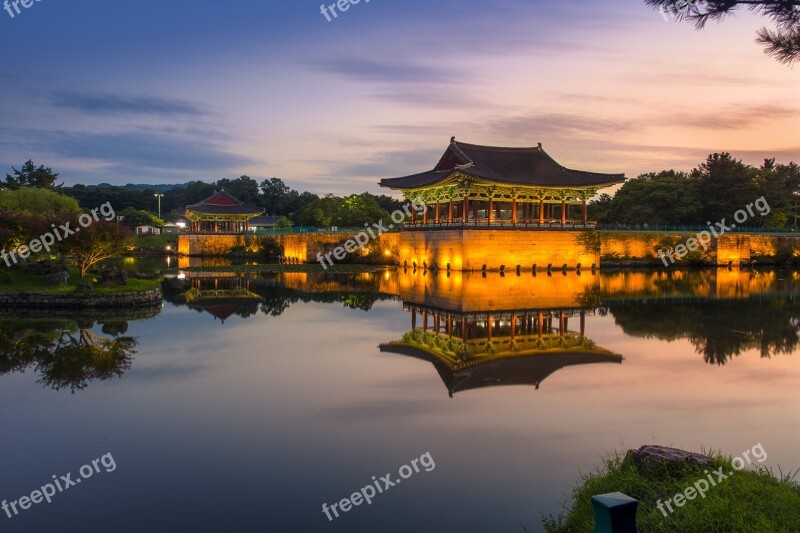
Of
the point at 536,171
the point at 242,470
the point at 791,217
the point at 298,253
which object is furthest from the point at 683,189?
the point at 242,470

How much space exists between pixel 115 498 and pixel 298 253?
4832 centimetres

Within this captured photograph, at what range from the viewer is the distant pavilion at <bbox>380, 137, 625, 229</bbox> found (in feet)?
129

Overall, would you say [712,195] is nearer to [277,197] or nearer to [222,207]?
[222,207]

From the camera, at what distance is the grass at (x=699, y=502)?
505 cm

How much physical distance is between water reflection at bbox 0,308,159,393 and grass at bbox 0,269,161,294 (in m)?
2.36

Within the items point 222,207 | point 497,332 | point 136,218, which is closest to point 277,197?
point 136,218

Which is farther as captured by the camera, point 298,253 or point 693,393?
point 298,253

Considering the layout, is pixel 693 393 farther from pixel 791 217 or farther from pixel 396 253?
pixel 791 217

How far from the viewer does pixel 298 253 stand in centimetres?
5419

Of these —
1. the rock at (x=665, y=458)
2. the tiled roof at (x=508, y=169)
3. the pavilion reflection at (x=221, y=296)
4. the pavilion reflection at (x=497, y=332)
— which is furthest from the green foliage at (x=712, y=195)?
the rock at (x=665, y=458)

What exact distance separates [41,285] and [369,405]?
19084 millimetres

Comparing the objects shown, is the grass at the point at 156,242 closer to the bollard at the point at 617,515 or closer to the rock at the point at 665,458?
the rock at the point at 665,458

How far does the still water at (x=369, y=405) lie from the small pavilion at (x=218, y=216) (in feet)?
145

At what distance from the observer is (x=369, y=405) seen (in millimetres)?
9961
